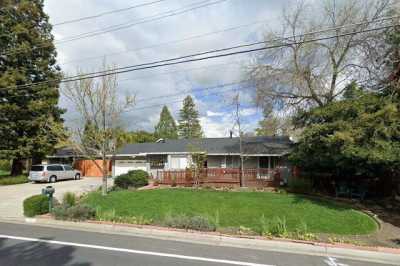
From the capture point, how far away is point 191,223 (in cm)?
938

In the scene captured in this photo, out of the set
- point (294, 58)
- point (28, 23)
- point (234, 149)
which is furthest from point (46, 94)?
point (294, 58)

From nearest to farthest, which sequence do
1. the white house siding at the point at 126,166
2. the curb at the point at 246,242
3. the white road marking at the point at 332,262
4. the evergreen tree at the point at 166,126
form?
the white road marking at the point at 332,262
the curb at the point at 246,242
the white house siding at the point at 126,166
the evergreen tree at the point at 166,126

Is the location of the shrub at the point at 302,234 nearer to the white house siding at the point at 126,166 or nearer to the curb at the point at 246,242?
the curb at the point at 246,242

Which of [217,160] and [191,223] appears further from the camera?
[217,160]

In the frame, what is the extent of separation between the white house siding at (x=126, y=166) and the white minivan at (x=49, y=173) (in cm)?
411

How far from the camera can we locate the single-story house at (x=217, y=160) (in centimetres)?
2047

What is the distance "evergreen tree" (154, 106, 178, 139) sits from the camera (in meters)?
66.5

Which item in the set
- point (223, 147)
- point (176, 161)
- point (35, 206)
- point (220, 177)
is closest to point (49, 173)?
point (176, 161)

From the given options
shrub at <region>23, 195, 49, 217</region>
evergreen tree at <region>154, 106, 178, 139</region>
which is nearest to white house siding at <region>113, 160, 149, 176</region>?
shrub at <region>23, 195, 49, 217</region>

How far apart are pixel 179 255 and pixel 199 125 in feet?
215

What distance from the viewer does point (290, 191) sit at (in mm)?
17234

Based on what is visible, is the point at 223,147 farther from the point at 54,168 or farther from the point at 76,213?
the point at 76,213

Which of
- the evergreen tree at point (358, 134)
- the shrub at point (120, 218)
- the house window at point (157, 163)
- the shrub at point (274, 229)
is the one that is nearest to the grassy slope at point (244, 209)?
the shrub at point (120, 218)

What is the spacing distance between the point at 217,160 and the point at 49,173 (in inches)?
562
